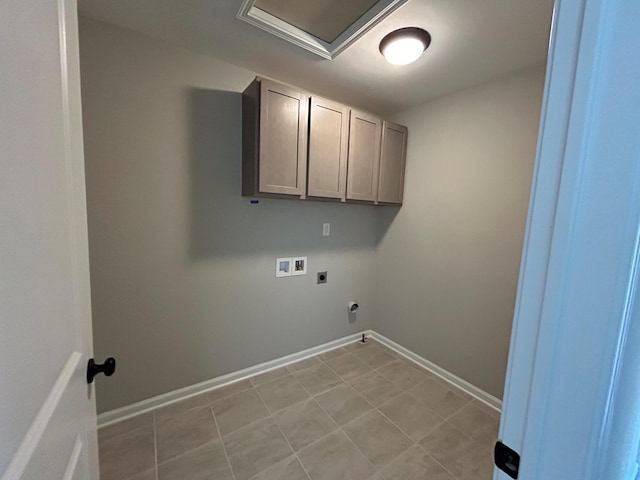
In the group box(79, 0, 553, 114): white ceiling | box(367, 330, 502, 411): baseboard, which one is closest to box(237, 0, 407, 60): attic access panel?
box(79, 0, 553, 114): white ceiling

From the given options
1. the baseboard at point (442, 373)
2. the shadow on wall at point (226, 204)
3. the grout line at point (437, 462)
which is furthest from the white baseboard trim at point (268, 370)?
the shadow on wall at point (226, 204)

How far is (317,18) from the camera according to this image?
1448 mm

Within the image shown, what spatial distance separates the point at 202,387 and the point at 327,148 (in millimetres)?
2136

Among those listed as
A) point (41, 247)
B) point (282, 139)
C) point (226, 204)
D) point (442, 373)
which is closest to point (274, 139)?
point (282, 139)

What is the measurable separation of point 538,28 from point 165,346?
307 centimetres

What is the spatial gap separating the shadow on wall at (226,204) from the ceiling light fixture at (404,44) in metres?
1.10

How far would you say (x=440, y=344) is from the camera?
2305 millimetres

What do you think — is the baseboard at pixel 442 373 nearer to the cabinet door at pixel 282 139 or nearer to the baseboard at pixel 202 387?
the baseboard at pixel 202 387

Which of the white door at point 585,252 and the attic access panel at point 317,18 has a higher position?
the attic access panel at point 317,18

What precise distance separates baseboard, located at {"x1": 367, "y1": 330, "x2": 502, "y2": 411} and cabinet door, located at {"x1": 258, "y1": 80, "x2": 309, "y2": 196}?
194 centimetres

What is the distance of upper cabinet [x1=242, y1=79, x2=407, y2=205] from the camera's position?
5.73 ft

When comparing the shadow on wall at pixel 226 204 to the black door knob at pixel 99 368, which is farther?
the shadow on wall at pixel 226 204

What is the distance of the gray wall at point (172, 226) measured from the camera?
1531 millimetres

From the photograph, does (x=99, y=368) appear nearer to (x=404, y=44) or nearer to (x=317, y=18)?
(x=317, y=18)
